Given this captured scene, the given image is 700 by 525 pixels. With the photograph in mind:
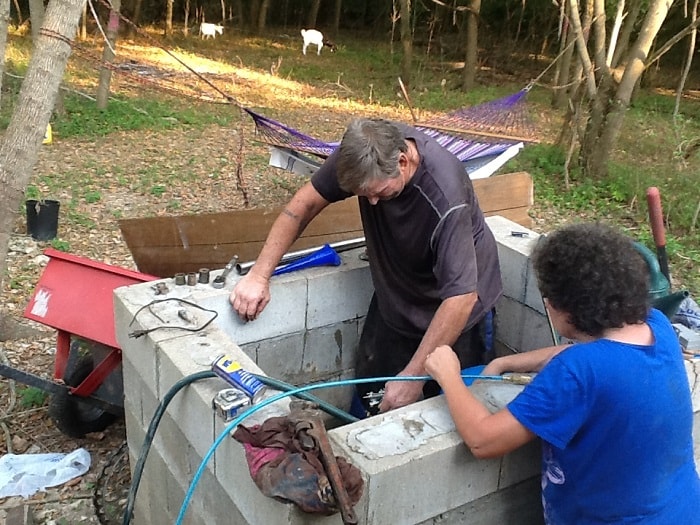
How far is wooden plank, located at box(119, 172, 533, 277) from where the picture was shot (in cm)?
369

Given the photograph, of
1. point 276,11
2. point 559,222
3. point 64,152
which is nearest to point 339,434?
point 559,222

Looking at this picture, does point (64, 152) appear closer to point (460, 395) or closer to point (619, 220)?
point (619, 220)

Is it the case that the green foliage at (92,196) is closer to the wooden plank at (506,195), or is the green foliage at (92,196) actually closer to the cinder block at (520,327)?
the wooden plank at (506,195)

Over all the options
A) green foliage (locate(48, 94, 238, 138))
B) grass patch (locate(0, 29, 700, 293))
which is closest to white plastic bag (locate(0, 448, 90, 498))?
grass patch (locate(0, 29, 700, 293))

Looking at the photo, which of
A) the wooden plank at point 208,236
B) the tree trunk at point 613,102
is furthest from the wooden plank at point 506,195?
the tree trunk at point 613,102

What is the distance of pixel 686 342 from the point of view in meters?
2.33

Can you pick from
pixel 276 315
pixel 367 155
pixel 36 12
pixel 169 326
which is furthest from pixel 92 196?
pixel 367 155

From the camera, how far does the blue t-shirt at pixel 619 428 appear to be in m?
1.60

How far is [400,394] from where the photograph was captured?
2.31 metres

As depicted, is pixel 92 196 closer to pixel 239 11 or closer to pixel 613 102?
pixel 613 102

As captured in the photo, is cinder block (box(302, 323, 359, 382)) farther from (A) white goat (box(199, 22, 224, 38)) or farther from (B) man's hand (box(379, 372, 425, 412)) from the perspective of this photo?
(A) white goat (box(199, 22, 224, 38))

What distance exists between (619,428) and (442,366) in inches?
19.1

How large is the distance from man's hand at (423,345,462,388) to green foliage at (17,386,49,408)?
281 centimetres

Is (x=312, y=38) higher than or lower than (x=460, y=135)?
higher
